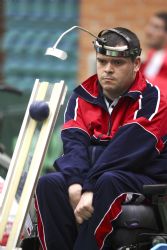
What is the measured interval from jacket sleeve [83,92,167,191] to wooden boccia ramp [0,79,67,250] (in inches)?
13.1

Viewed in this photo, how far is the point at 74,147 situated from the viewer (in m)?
6.84

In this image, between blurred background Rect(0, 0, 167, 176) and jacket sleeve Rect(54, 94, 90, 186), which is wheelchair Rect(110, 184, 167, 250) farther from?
blurred background Rect(0, 0, 167, 176)

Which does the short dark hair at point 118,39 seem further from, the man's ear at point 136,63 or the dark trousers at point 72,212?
the dark trousers at point 72,212

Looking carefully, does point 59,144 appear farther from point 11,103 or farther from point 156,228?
point 156,228

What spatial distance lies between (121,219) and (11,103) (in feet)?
22.4

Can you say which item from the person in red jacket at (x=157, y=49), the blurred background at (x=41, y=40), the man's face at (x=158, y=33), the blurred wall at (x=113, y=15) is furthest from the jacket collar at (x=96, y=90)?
the blurred background at (x=41, y=40)

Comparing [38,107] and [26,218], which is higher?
[38,107]

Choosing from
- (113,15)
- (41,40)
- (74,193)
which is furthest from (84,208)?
(41,40)

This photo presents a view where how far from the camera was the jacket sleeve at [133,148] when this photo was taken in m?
6.61

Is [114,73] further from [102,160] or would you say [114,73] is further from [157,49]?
[157,49]

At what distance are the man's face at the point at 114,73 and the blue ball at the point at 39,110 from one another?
1.46ft

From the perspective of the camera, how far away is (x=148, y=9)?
1395 cm

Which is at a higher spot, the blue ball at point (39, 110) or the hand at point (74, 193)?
the blue ball at point (39, 110)

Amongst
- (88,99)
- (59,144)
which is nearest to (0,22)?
(59,144)
